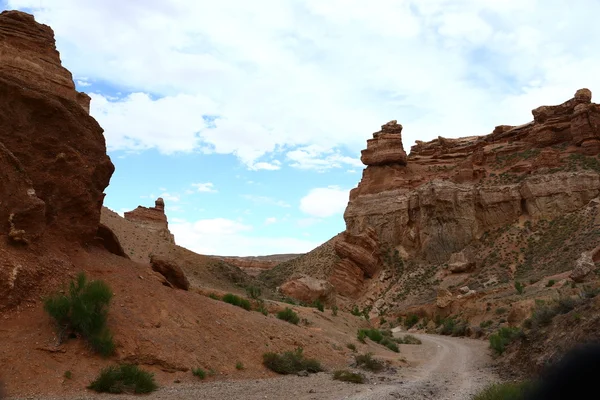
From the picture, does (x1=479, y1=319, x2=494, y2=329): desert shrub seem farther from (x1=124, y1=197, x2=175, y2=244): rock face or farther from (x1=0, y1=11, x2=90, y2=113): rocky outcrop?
(x1=124, y1=197, x2=175, y2=244): rock face

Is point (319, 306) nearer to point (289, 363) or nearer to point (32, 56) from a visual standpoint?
point (289, 363)

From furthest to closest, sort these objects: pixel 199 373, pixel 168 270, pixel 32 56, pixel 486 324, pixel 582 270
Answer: pixel 486 324 → pixel 582 270 → pixel 168 270 → pixel 32 56 → pixel 199 373

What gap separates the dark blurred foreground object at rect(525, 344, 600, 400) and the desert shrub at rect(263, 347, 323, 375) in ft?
40.8

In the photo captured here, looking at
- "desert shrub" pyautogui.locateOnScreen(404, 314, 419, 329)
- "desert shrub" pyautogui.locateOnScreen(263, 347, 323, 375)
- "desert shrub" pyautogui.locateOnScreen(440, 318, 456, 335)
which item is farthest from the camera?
"desert shrub" pyautogui.locateOnScreen(404, 314, 419, 329)

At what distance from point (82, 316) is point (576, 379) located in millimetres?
10616

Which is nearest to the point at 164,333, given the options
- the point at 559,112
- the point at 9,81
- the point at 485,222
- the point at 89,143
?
the point at 89,143

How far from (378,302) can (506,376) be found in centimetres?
4110

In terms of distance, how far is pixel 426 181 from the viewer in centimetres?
6488

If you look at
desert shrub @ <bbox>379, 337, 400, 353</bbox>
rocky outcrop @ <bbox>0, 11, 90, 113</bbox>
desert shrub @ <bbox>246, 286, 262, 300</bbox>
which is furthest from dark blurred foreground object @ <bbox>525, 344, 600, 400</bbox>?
desert shrub @ <bbox>246, 286, 262, 300</bbox>

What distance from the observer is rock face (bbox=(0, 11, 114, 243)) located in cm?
1221

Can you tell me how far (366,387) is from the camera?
12289 millimetres

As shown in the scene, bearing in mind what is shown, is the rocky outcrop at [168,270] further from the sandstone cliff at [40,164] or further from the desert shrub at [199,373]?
the desert shrub at [199,373]

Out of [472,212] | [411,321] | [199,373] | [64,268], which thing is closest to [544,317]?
[199,373]

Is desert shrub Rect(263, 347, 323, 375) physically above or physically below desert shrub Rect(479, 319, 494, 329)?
below
